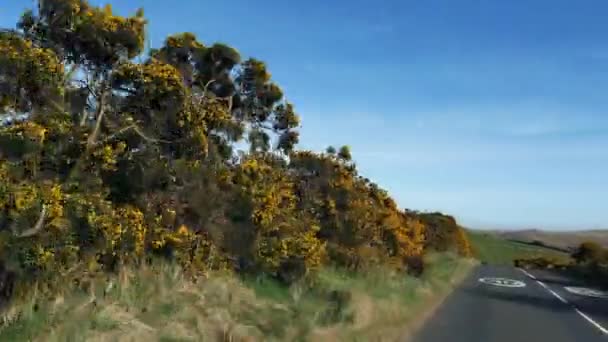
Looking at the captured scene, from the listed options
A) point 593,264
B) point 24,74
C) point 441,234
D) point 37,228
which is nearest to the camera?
point 37,228

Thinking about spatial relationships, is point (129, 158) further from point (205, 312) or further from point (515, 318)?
point (515, 318)

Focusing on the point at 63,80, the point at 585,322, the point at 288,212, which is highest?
the point at 63,80

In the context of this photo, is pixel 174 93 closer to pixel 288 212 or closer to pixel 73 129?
pixel 73 129

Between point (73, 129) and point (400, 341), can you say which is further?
point (400, 341)

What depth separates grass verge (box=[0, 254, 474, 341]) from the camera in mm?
7457

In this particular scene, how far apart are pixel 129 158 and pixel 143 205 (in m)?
0.82

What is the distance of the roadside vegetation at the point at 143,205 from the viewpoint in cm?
769

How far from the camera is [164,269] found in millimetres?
10789

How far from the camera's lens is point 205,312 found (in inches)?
385

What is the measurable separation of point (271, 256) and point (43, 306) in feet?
24.1

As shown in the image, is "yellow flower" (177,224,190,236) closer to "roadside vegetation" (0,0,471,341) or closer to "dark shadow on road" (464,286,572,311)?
"roadside vegetation" (0,0,471,341)

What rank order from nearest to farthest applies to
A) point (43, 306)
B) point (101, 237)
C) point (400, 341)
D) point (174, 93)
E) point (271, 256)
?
point (43, 306) < point (101, 237) < point (174, 93) < point (400, 341) < point (271, 256)

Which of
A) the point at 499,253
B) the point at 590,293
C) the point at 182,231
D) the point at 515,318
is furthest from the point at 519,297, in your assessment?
the point at 499,253

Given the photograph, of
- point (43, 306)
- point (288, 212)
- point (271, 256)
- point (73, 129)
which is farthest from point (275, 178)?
point (43, 306)
